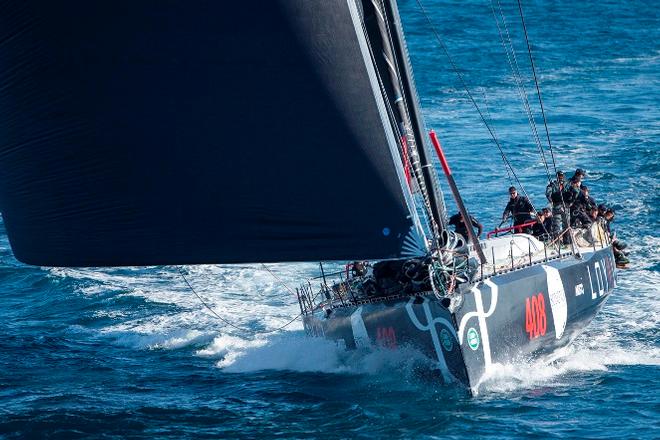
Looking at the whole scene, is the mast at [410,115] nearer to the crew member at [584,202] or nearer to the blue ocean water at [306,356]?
the blue ocean water at [306,356]

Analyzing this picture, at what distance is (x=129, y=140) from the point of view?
39.8 ft

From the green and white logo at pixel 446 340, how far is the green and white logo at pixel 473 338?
0.22m

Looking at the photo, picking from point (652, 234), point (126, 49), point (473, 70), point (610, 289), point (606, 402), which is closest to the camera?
point (126, 49)

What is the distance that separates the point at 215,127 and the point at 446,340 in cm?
378

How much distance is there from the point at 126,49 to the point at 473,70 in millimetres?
23595

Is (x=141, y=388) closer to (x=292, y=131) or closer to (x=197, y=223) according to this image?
(x=197, y=223)

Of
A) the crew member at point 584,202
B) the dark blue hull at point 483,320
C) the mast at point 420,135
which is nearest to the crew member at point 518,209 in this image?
the crew member at point 584,202

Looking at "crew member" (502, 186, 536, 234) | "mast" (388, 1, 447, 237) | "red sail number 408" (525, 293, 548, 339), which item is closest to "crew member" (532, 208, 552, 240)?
"crew member" (502, 186, 536, 234)

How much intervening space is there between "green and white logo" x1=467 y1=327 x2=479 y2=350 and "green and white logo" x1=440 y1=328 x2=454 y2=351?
8.8 inches

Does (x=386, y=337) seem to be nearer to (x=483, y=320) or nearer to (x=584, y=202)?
(x=483, y=320)

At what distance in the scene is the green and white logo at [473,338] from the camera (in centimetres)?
1325

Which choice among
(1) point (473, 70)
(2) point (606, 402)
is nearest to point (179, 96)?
(2) point (606, 402)

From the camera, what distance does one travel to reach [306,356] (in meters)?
16.3

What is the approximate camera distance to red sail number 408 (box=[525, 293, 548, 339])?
14352mm
